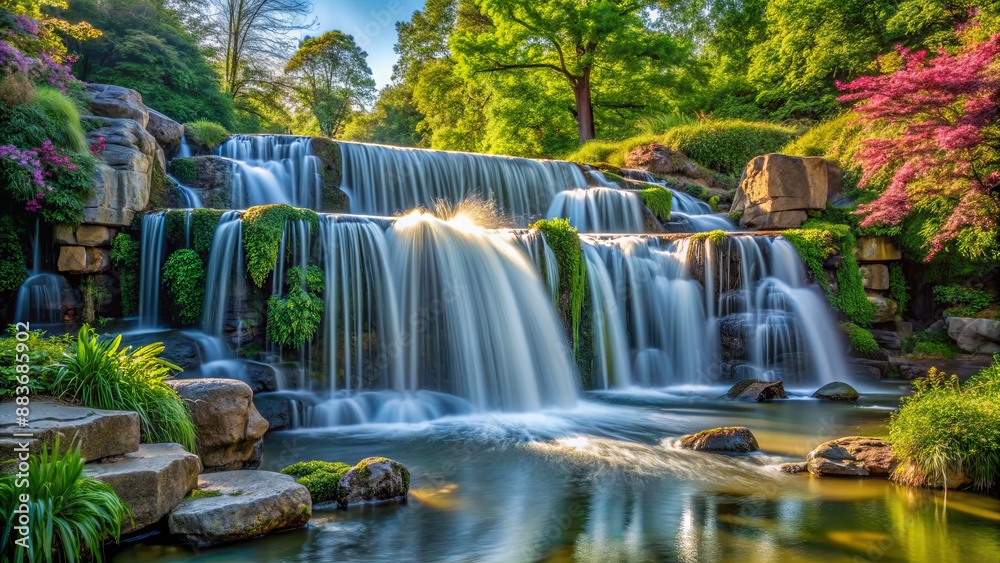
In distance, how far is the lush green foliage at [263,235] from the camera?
34.6ft

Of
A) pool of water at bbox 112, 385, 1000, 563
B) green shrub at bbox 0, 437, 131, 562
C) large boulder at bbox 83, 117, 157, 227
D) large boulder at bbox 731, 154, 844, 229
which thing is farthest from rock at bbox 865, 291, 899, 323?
large boulder at bbox 83, 117, 157, 227

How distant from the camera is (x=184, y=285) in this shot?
10641mm

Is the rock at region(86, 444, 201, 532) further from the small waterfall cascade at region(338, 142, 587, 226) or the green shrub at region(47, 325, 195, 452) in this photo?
the small waterfall cascade at region(338, 142, 587, 226)

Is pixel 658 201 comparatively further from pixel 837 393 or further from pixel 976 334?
pixel 837 393

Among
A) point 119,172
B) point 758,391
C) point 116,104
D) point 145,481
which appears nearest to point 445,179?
point 116,104

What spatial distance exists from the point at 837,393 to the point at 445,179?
11897 millimetres

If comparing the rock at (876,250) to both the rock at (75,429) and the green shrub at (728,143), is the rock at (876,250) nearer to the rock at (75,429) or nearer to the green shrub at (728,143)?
the green shrub at (728,143)

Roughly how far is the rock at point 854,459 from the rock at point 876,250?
32.6 feet

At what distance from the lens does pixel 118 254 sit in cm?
1117

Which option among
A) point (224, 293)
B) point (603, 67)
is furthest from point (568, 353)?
point (603, 67)

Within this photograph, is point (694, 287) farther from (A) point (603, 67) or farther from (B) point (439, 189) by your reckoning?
(A) point (603, 67)

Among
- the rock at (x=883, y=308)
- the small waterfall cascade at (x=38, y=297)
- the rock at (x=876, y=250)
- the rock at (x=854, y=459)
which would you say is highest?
the rock at (x=876, y=250)

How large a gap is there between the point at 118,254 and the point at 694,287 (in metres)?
11.6

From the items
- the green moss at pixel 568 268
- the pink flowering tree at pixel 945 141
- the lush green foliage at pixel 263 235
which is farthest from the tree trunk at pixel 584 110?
the lush green foliage at pixel 263 235
